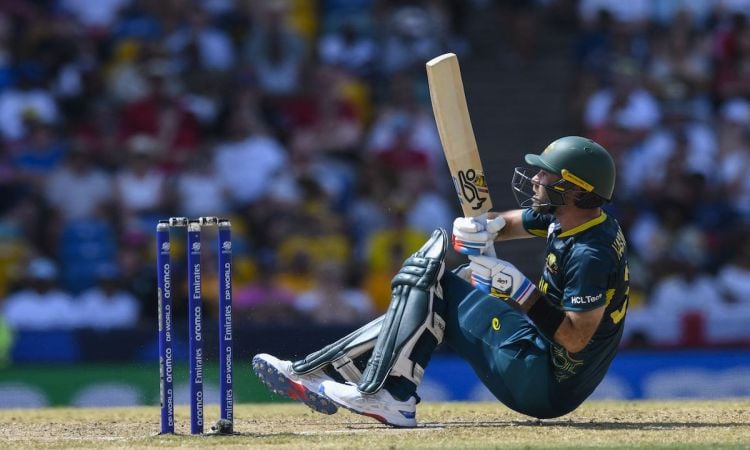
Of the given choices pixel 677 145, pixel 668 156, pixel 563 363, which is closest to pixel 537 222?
pixel 563 363

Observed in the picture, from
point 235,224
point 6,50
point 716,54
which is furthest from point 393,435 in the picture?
point 716,54

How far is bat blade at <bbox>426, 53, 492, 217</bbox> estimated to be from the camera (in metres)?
6.40

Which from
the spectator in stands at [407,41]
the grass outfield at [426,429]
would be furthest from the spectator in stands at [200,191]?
the grass outfield at [426,429]

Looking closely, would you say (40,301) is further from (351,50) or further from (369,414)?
(369,414)

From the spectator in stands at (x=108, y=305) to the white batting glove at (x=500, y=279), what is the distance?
16.5 feet

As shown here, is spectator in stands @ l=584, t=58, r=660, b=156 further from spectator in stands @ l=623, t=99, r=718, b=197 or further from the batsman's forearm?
the batsman's forearm

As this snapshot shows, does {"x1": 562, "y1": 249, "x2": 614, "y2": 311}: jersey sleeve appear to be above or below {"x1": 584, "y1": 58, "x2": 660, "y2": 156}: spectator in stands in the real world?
below

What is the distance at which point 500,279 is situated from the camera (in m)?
5.83

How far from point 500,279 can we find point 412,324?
44cm

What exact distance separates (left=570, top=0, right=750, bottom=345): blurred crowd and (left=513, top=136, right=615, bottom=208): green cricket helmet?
4.93 metres

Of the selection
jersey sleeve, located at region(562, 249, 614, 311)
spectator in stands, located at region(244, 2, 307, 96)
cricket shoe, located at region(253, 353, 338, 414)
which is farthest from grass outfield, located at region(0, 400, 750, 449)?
spectator in stands, located at region(244, 2, 307, 96)

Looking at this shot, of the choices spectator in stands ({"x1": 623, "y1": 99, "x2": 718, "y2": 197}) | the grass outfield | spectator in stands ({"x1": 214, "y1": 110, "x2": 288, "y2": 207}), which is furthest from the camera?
spectator in stands ({"x1": 623, "y1": 99, "x2": 718, "y2": 197})

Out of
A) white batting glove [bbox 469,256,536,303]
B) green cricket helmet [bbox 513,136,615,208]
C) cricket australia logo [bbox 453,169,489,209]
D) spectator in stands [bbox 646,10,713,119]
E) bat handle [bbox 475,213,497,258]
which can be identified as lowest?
white batting glove [bbox 469,256,536,303]

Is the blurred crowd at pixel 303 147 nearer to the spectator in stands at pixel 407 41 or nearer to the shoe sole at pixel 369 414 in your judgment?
the spectator in stands at pixel 407 41
